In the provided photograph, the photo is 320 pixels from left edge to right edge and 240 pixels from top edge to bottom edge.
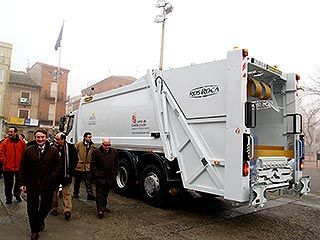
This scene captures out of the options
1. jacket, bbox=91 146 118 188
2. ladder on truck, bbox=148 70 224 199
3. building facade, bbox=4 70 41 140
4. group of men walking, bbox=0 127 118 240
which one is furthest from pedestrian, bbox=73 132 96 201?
building facade, bbox=4 70 41 140

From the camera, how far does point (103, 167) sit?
20.0 feet

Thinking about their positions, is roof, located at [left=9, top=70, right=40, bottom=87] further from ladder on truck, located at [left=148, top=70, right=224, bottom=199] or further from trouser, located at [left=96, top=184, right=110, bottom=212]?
trouser, located at [left=96, top=184, right=110, bottom=212]

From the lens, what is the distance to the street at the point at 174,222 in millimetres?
4902

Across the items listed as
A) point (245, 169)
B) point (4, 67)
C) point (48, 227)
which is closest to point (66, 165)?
point (48, 227)

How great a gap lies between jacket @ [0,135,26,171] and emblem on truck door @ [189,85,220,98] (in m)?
3.88

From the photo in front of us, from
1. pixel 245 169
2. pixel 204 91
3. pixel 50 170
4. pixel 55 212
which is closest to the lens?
pixel 50 170

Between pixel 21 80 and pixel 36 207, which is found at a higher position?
pixel 21 80

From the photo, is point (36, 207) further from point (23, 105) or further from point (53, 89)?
point (53, 89)

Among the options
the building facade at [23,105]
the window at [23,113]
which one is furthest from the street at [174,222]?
the window at [23,113]

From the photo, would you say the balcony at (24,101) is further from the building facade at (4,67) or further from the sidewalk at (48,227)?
the sidewalk at (48,227)

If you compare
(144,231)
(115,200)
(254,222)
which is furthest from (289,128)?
(115,200)

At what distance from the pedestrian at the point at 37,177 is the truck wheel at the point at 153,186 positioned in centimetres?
254

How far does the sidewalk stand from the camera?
4.65 metres

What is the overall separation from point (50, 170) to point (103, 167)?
1586 millimetres
